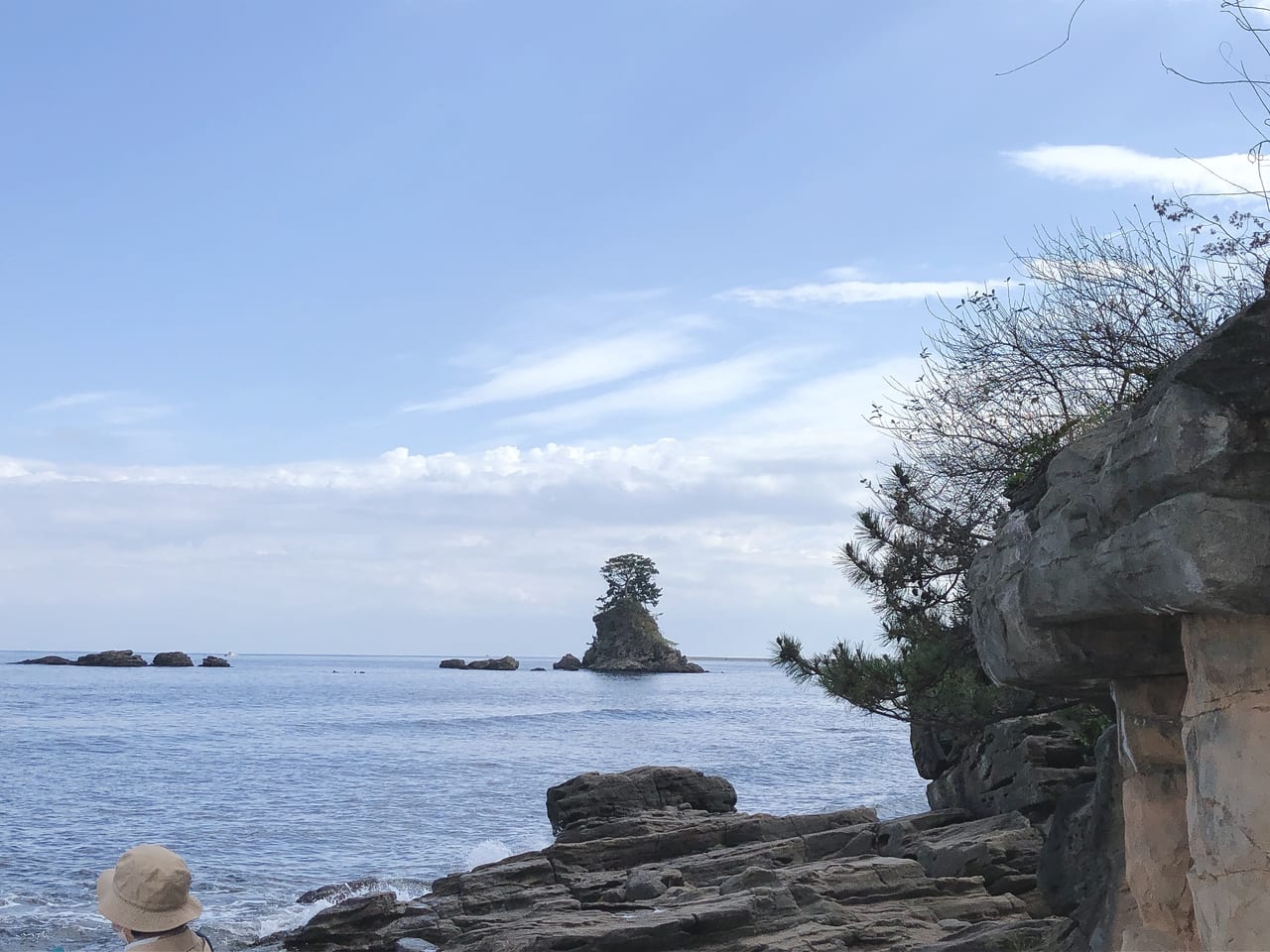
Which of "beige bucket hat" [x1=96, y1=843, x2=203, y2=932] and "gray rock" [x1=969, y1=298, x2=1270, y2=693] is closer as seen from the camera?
"beige bucket hat" [x1=96, y1=843, x2=203, y2=932]

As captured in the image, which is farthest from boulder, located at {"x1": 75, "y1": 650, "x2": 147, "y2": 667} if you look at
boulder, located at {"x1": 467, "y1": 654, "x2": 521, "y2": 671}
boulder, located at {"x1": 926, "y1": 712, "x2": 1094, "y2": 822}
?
boulder, located at {"x1": 926, "y1": 712, "x2": 1094, "y2": 822}

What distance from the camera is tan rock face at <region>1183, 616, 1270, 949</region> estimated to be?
19.1 ft

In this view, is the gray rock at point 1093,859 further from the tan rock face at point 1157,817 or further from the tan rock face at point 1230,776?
the tan rock face at point 1230,776

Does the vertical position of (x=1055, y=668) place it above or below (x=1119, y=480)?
below

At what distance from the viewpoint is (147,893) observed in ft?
16.0

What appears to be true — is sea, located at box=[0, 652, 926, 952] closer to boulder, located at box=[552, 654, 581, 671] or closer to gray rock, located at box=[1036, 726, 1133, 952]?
gray rock, located at box=[1036, 726, 1133, 952]

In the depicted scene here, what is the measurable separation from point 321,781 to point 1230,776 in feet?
130

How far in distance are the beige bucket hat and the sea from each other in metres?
15.0

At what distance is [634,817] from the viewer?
22.1 m

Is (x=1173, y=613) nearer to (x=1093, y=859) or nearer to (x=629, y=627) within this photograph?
(x=1093, y=859)

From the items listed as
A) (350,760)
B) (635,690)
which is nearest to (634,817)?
(350,760)

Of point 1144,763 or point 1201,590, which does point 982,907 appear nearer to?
point 1144,763

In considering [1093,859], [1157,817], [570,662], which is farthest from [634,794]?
[570,662]

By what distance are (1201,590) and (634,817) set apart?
58.9 ft
